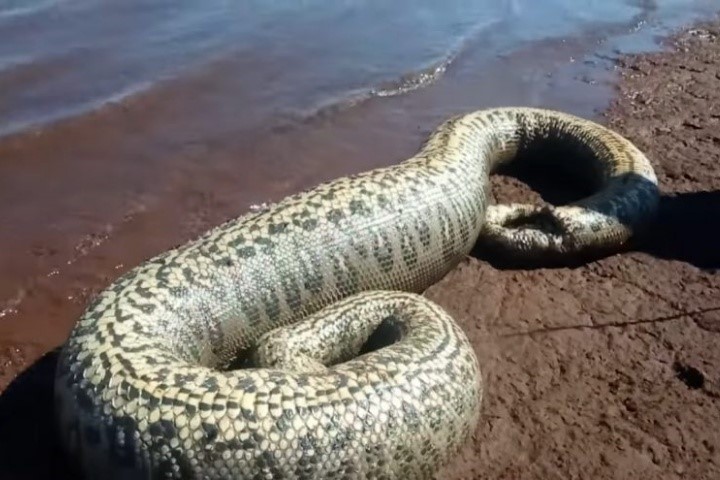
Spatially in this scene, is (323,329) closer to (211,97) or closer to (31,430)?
(31,430)

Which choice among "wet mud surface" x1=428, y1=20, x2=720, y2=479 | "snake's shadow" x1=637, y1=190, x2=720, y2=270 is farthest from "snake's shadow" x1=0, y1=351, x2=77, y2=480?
"snake's shadow" x1=637, y1=190, x2=720, y2=270

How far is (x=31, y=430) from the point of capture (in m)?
5.40

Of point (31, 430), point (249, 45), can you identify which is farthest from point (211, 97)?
point (31, 430)

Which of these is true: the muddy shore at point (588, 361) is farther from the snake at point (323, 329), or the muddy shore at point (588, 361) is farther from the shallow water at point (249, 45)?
the shallow water at point (249, 45)

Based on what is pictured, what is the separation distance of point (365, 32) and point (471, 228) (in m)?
5.78

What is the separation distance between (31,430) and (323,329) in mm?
1955

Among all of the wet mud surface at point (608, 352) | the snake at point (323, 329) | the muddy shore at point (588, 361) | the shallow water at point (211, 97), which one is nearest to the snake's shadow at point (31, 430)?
the muddy shore at point (588, 361)

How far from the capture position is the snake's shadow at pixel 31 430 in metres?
5.13

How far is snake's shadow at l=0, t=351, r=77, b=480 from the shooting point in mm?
5129

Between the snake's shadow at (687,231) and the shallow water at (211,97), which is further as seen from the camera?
the snake's shadow at (687,231)

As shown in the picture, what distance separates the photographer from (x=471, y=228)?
7.47 m

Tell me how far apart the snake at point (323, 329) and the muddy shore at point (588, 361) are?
250 millimetres

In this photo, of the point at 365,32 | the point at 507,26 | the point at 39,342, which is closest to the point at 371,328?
the point at 39,342

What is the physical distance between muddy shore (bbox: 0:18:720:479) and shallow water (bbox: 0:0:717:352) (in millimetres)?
530
